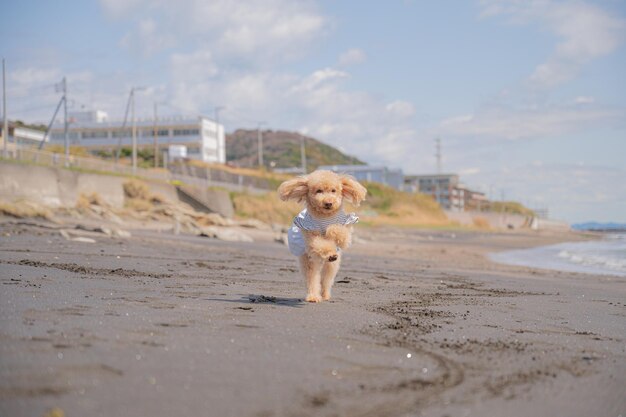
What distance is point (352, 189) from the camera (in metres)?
7.15

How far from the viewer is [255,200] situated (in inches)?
1821

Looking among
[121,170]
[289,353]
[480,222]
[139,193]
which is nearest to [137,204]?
[139,193]

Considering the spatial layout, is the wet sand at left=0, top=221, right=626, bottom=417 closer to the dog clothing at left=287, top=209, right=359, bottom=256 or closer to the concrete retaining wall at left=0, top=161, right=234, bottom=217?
the dog clothing at left=287, top=209, right=359, bottom=256

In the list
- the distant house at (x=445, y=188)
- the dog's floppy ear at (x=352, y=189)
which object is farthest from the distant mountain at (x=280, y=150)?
the dog's floppy ear at (x=352, y=189)

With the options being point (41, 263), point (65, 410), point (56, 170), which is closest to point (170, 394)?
point (65, 410)

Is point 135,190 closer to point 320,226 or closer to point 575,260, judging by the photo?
point 575,260

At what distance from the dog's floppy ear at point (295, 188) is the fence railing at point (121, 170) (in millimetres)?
23488

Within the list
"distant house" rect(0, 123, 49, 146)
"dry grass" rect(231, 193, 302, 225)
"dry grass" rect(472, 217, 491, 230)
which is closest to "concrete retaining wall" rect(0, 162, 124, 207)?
"dry grass" rect(231, 193, 302, 225)

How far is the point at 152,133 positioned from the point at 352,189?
91479 mm

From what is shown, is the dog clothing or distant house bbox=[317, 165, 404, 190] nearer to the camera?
the dog clothing

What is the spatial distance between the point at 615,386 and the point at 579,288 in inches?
293

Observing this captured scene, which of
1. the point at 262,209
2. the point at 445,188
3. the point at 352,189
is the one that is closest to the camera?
the point at 352,189

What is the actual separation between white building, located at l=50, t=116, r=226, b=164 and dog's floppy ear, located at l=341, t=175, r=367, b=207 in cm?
8535

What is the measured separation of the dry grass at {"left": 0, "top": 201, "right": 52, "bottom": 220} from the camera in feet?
60.2
